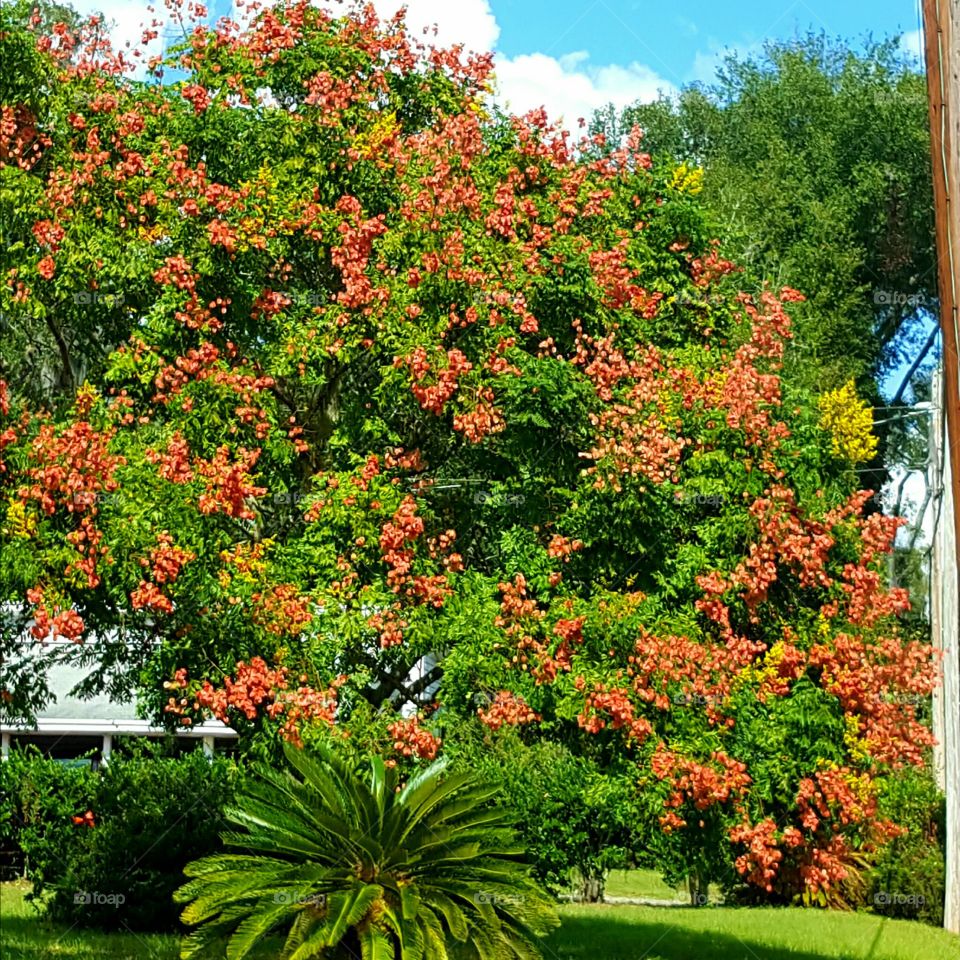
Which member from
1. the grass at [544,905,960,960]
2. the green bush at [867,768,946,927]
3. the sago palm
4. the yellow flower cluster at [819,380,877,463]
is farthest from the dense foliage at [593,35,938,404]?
the sago palm

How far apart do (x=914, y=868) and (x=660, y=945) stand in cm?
861

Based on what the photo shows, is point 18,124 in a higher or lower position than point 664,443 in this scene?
higher

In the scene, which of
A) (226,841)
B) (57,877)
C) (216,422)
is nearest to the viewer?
(226,841)

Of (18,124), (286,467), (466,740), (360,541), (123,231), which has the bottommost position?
(466,740)

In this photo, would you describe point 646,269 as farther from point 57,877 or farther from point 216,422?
point 57,877

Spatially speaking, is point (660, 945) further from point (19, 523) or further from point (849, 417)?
point (849, 417)

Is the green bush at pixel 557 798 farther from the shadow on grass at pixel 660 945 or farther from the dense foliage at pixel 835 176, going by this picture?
the dense foliage at pixel 835 176

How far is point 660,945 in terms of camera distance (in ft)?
60.6

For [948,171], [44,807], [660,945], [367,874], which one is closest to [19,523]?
[367,874]

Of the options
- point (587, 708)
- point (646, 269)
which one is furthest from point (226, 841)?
point (646, 269)

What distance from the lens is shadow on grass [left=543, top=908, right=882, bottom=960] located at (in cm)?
1731

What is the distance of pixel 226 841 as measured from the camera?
42.3ft

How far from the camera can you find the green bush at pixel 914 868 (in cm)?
2464

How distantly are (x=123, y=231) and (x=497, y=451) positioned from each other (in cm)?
453
